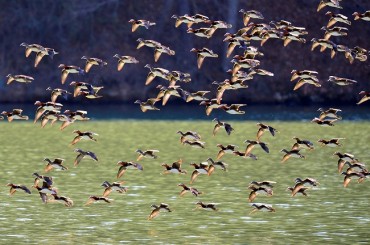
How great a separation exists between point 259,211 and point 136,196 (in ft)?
14.9

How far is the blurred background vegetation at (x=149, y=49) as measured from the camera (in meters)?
75.8

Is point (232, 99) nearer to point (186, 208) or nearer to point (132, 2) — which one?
point (132, 2)

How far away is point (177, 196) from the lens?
38312mm

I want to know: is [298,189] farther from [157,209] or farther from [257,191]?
→ [157,209]

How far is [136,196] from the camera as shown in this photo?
38.3 metres

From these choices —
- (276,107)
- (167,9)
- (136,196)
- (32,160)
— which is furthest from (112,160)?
(167,9)

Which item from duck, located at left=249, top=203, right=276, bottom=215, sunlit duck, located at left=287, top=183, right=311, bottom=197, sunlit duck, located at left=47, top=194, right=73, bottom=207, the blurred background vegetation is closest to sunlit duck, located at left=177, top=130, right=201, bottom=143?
duck, located at left=249, top=203, right=276, bottom=215

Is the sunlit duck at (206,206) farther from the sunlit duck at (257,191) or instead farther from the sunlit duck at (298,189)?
the sunlit duck at (298,189)

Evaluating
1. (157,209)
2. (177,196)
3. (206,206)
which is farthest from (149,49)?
(157,209)

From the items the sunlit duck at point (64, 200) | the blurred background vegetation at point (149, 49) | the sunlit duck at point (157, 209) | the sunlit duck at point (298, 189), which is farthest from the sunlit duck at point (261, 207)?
the blurred background vegetation at point (149, 49)

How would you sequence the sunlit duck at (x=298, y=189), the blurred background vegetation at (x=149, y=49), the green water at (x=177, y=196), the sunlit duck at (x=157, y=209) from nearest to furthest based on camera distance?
the green water at (x=177, y=196) < the sunlit duck at (x=157, y=209) < the sunlit duck at (x=298, y=189) < the blurred background vegetation at (x=149, y=49)

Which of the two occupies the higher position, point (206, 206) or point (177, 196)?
point (177, 196)

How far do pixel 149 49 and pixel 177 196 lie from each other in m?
42.2

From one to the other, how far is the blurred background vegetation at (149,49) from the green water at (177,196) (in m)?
17.9
